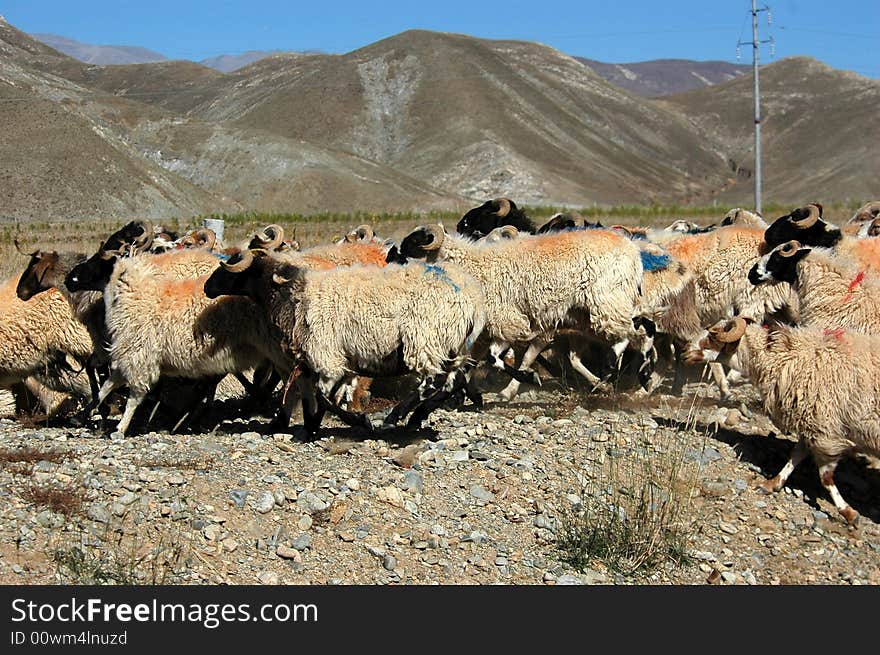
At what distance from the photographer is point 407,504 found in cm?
858

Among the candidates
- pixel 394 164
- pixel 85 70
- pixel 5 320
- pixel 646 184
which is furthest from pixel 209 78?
pixel 5 320

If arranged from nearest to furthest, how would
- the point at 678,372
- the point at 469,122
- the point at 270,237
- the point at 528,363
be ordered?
the point at 528,363
the point at 270,237
the point at 678,372
the point at 469,122

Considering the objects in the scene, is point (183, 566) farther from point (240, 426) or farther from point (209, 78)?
point (209, 78)

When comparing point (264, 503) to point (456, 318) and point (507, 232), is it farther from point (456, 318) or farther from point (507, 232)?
point (507, 232)

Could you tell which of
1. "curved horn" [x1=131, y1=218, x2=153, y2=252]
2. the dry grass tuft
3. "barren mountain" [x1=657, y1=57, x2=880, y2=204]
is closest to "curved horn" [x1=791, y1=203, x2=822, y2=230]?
"curved horn" [x1=131, y1=218, x2=153, y2=252]

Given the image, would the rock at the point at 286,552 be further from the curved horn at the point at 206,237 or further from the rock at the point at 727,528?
the curved horn at the point at 206,237

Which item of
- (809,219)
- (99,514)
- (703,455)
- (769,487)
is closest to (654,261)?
(809,219)

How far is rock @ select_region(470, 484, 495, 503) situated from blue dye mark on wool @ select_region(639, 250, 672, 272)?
509cm

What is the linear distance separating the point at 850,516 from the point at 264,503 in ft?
18.2

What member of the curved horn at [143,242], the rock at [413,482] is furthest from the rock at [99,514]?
the curved horn at [143,242]

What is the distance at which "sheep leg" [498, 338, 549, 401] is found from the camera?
12742mm

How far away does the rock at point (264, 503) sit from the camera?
816 centimetres

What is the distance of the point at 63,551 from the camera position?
7070mm

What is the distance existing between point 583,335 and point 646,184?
128888mm
